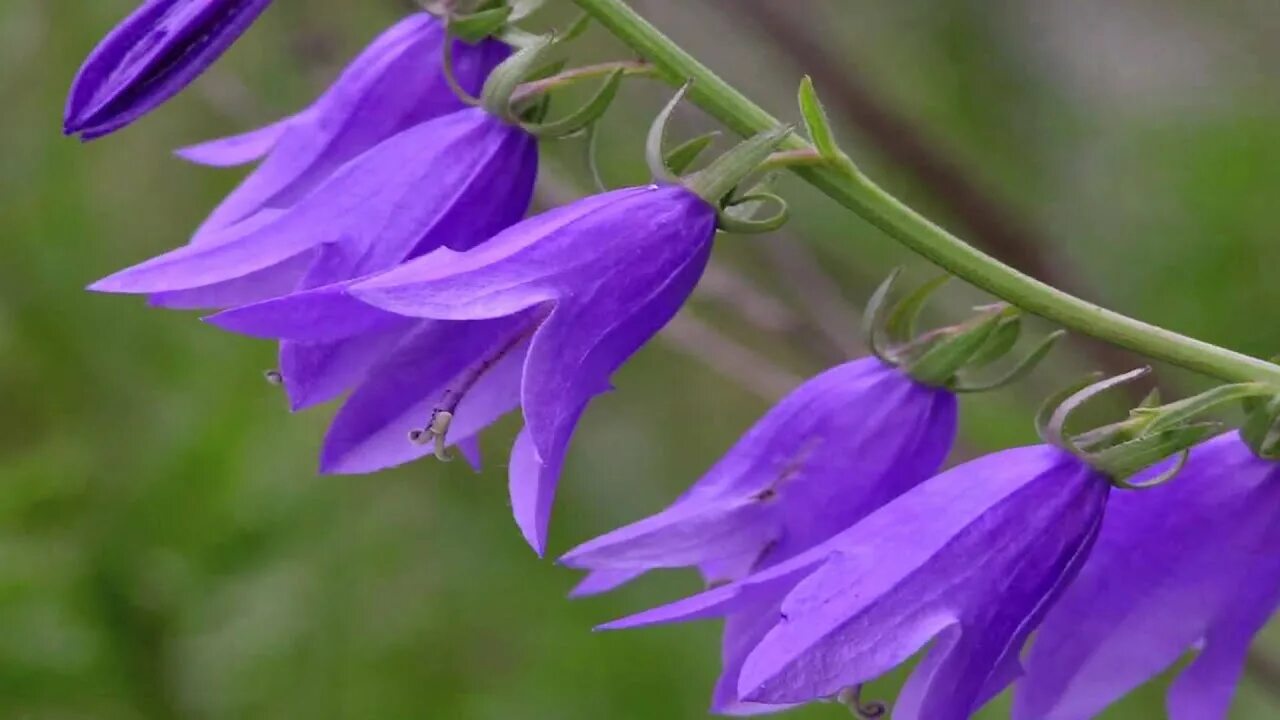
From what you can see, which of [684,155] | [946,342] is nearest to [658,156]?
[684,155]

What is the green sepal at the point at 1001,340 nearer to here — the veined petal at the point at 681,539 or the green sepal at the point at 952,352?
the green sepal at the point at 952,352

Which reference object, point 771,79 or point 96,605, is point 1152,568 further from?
point 771,79

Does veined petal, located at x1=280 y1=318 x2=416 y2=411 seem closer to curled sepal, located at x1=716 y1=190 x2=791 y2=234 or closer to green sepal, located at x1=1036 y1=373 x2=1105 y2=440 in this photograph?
curled sepal, located at x1=716 y1=190 x2=791 y2=234

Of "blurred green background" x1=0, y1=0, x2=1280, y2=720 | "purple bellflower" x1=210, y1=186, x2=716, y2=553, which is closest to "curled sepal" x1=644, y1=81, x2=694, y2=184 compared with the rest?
"purple bellflower" x1=210, y1=186, x2=716, y2=553

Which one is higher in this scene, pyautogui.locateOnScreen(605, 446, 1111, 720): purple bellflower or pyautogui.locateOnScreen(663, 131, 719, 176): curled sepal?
pyautogui.locateOnScreen(663, 131, 719, 176): curled sepal

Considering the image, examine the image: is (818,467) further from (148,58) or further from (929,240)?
(148,58)

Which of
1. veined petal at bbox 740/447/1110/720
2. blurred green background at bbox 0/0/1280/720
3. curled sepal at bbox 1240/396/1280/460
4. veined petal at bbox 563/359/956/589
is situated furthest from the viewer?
blurred green background at bbox 0/0/1280/720
